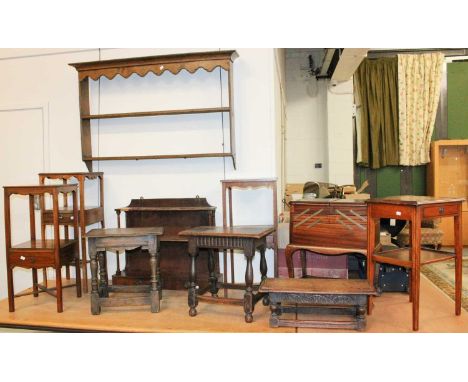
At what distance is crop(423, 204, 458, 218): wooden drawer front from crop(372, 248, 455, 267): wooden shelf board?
30cm

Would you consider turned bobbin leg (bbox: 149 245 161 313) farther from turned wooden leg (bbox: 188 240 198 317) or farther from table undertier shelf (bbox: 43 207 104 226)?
table undertier shelf (bbox: 43 207 104 226)

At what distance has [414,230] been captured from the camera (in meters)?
2.73

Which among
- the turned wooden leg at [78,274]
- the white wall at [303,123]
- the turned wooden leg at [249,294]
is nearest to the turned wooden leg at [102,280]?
the turned wooden leg at [78,274]

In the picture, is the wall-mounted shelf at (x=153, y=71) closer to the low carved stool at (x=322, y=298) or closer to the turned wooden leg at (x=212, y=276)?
the turned wooden leg at (x=212, y=276)

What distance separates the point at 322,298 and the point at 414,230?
0.73m

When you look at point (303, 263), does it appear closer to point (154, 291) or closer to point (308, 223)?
point (308, 223)

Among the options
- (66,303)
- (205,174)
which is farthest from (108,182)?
(66,303)

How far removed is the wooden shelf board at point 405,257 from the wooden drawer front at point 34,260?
245cm

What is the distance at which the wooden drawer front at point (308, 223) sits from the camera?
3324 millimetres

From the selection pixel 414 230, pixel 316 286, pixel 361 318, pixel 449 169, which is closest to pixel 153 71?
pixel 316 286

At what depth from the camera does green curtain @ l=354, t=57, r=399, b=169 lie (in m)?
7.00

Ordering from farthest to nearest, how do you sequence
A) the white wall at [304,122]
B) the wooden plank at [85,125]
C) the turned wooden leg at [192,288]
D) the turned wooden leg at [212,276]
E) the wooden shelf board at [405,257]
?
the white wall at [304,122], the wooden plank at [85,125], the turned wooden leg at [212,276], the turned wooden leg at [192,288], the wooden shelf board at [405,257]

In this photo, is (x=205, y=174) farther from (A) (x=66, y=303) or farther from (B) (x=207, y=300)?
(A) (x=66, y=303)

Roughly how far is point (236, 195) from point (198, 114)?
0.85 metres
